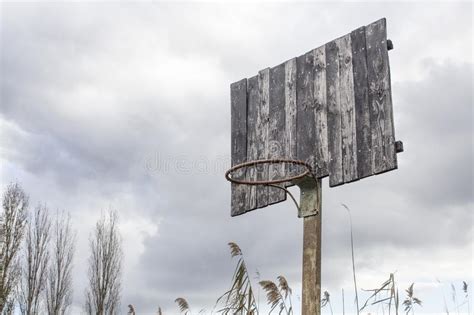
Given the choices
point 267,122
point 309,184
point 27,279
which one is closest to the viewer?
point 309,184

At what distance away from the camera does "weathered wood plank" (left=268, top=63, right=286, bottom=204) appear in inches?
200

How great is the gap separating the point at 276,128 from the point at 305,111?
1.04 ft

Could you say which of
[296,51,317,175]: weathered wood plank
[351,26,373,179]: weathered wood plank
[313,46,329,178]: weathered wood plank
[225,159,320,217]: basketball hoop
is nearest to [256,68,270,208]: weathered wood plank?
[225,159,320,217]: basketball hoop

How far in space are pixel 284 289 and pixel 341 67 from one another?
7.70 ft

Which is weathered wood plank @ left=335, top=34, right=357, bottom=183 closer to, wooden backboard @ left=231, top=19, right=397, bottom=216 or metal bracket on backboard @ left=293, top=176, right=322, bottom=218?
wooden backboard @ left=231, top=19, right=397, bottom=216

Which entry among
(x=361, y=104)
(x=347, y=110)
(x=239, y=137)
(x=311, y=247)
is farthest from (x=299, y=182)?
(x=239, y=137)

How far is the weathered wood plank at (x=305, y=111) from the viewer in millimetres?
4914

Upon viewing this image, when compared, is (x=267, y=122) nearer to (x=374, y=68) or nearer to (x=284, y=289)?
(x=374, y=68)

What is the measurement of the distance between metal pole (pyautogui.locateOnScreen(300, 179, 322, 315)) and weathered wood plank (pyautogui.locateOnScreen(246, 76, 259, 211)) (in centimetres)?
51

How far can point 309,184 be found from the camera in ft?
15.9

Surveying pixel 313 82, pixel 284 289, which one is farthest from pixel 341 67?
pixel 284 289

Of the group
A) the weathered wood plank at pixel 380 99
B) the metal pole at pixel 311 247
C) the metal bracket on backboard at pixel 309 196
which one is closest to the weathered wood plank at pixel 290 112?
the metal bracket on backboard at pixel 309 196

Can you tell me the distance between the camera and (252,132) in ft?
17.8

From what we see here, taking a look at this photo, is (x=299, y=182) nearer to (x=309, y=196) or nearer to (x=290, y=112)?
(x=309, y=196)
